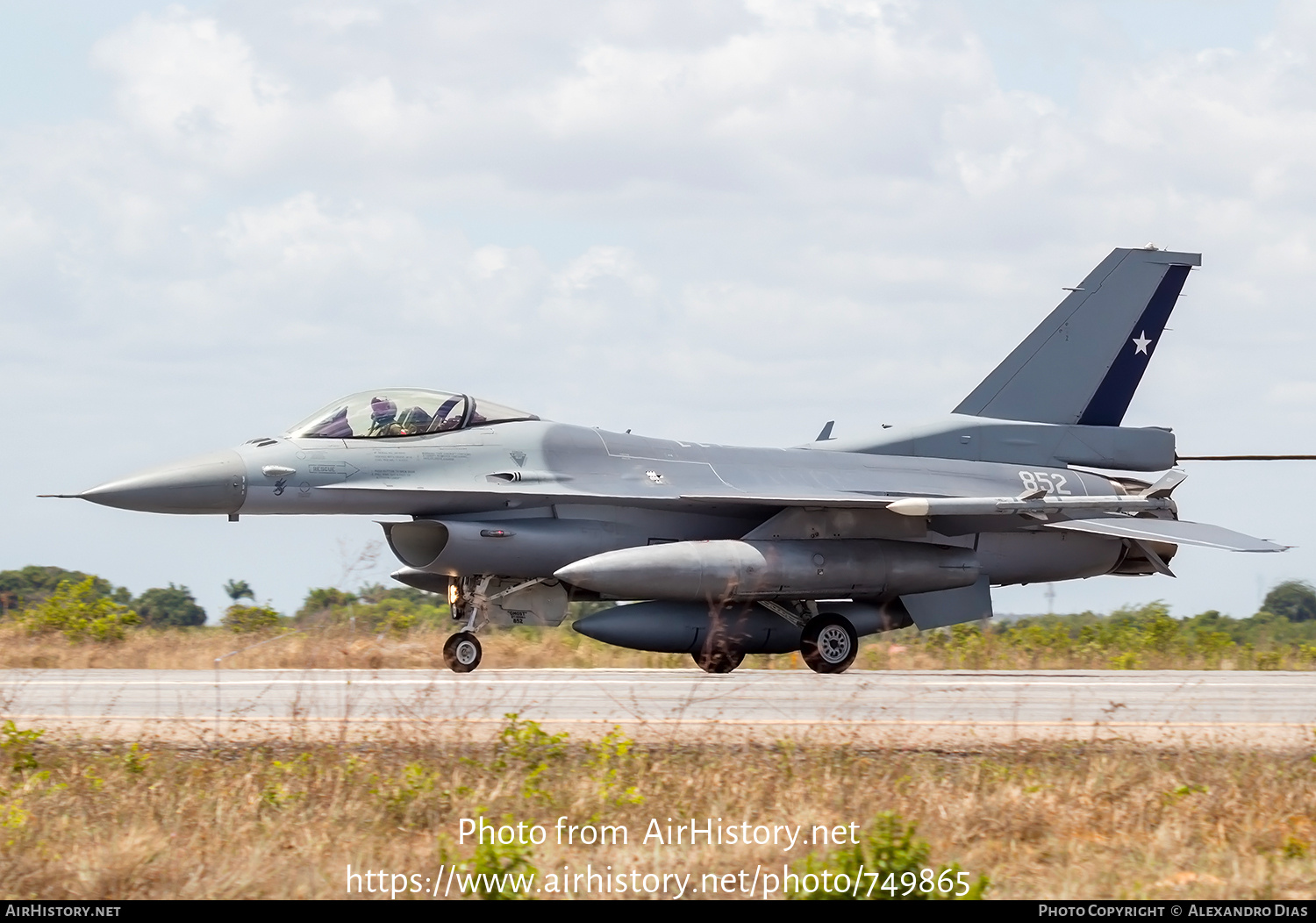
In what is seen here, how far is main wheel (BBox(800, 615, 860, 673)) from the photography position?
15.4 meters

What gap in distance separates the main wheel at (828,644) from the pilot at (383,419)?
16.5ft

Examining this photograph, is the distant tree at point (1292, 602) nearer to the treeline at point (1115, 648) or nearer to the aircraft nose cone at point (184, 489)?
the treeline at point (1115, 648)

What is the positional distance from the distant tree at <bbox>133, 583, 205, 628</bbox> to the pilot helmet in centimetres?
2446

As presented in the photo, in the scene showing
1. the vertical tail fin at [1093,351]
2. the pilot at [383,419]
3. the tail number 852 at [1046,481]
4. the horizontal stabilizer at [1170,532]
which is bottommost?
the horizontal stabilizer at [1170,532]

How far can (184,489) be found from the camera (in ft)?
44.4

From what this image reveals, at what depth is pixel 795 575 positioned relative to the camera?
48.9 feet

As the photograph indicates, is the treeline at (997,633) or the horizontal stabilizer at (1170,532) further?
the treeline at (997,633)

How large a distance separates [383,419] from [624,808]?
839cm

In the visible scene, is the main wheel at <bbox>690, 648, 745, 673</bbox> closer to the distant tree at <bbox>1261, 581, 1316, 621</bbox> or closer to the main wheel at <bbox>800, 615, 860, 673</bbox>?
the main wheel at <bbox>800, 615, 860, 673</bbox>

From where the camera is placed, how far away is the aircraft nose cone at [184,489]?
529 inches

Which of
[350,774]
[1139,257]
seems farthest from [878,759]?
[1139,257]

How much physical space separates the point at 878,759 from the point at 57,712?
20.4 feet

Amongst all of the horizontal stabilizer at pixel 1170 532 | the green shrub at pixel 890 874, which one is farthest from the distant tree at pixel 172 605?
the green shrub at pixel 890 874

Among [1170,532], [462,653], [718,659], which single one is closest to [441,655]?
[462,653]
